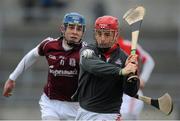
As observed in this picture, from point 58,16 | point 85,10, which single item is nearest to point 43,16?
point 58,16

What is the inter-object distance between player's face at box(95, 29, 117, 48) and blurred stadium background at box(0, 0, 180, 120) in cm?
648

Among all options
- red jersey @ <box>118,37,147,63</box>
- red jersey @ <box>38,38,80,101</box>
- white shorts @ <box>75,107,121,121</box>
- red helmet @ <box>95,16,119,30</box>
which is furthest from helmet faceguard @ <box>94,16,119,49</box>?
red jersey @ <box>118,37,147,63</box>

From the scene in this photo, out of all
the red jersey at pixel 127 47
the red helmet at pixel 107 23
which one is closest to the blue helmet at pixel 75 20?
the red helmet at pixel 107 23

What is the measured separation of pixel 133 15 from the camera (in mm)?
10656

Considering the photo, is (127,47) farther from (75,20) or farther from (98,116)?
(98,116)

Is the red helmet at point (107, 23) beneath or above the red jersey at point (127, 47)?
above

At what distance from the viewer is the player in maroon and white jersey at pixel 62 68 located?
38.7 feet

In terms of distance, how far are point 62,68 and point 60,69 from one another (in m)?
0.04

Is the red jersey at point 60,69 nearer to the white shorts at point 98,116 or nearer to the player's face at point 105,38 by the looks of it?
the white shorts at point 98,116

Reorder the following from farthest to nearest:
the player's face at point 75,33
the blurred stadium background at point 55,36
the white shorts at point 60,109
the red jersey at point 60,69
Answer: the blurred stadium background at point 55,36
the white shorts at point 60,109
the red jersey at point 60,69
the player's face at point 75,33

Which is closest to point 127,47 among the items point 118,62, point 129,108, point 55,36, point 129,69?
point 129,108

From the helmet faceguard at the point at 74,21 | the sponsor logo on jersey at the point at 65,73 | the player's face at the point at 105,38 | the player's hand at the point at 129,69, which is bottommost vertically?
the sponsor logo on jersey at the point at 65,73

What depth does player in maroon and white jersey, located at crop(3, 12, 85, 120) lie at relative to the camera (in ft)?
38.7

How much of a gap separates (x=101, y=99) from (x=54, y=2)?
16602 mm
